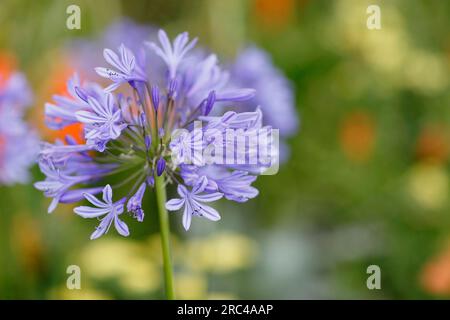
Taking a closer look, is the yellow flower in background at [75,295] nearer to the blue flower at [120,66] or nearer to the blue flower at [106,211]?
the blue flower at [106,211]

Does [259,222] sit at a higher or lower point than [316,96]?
lower

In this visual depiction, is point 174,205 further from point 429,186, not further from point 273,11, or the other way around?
point 273,11

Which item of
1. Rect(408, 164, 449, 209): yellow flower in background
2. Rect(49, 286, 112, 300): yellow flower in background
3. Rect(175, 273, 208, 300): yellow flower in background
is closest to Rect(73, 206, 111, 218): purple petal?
Rect(49, 286, 112, 300): yellow flower in background

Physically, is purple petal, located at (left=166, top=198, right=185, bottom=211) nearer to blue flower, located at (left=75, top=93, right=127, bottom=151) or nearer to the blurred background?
blue flower, located at (left=75, top=93, right=127, bottom=151)

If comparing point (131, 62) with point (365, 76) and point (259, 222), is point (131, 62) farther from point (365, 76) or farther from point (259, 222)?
point (365, 76)

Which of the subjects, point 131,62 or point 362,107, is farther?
point 362,107

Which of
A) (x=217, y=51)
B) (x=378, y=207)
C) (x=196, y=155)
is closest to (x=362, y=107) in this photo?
(x=378, y=207)
